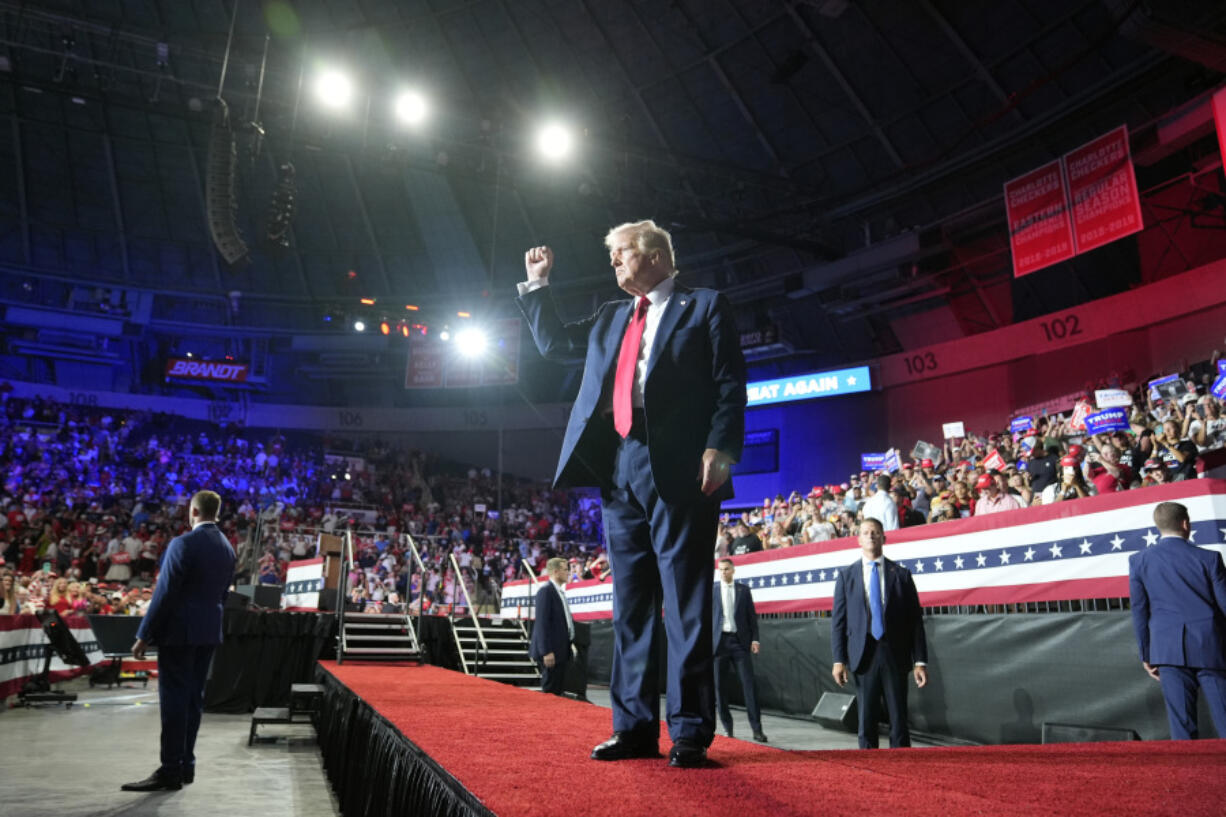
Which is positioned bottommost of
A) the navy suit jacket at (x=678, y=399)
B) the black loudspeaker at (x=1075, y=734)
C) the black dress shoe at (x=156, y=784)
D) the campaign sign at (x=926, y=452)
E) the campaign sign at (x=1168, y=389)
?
the black dress shoe at (x=156, y=784)

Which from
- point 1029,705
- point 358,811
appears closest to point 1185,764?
point 358,811

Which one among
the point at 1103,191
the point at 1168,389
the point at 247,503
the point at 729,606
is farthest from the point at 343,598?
the point at 247,503

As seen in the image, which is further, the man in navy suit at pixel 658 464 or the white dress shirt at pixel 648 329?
the white dress shirt at pixel 648 329

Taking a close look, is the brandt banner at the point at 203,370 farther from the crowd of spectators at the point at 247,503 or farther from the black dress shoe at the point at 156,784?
the black dress shoe at the point at 156,784

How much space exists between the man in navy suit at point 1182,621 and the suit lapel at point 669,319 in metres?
3.42

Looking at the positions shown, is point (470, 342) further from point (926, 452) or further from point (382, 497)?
point (926, 452)

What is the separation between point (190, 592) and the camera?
498cm

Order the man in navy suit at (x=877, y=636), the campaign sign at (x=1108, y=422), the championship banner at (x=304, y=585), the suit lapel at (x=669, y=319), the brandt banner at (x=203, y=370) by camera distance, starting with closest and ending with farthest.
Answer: the suit lapel at (x=669, y=319), the man in navy suit at (x=877, y=636), the campaign sign at (x=1108, y=422), the championship banner at (x=304, y=585), the brandt banner at (x=203, y=370)

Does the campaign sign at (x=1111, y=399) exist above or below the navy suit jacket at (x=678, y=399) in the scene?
above

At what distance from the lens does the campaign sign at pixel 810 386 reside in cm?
2244

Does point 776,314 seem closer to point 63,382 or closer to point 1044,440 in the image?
point 1044,440

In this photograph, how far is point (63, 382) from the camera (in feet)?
98.5

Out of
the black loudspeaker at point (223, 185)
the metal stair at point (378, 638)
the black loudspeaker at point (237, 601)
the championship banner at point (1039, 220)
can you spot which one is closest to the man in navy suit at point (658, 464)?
the metal stair at point (378, 638)

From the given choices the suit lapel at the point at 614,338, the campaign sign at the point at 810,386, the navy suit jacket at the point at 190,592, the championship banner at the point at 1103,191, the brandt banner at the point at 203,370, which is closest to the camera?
the suit lapel at the point at 614,338
